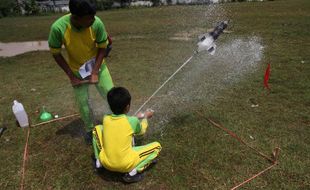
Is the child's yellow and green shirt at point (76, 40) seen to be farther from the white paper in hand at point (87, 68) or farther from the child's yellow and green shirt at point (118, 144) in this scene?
the child's yellow and green shirt at point (118, 144)

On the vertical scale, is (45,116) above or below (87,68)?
below

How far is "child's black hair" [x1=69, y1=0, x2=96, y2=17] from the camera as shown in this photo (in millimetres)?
3596

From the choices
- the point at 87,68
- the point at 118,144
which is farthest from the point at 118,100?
the point at 87,68

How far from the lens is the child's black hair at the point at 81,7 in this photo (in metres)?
3.60

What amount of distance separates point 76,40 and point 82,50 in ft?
0.54

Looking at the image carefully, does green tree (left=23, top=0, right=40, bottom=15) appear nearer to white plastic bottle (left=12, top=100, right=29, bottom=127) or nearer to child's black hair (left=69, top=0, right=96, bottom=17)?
white plastic bottle (left=12, top=100, right=29, bottom=127)

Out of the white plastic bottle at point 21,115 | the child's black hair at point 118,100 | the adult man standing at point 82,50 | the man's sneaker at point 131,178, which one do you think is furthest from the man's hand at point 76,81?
the white plastic bottle at point 21,115

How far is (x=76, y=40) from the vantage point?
13.5 ft

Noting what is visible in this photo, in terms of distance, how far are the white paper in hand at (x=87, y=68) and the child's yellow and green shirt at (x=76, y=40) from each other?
0.05 m

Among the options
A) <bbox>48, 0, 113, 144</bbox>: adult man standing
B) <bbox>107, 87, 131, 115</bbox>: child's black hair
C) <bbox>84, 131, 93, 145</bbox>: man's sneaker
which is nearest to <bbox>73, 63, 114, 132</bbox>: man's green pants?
<bbox>48, 0, 113, 144</bbox>: adult man standing

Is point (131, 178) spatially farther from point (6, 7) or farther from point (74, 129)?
point (6, 7)

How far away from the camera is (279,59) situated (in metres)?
8.38

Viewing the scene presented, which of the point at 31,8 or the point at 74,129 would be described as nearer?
the point at 74,129

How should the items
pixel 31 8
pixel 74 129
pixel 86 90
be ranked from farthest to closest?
1. pixel 31 8
2. pixel 74 129
3. pixel 86 90
